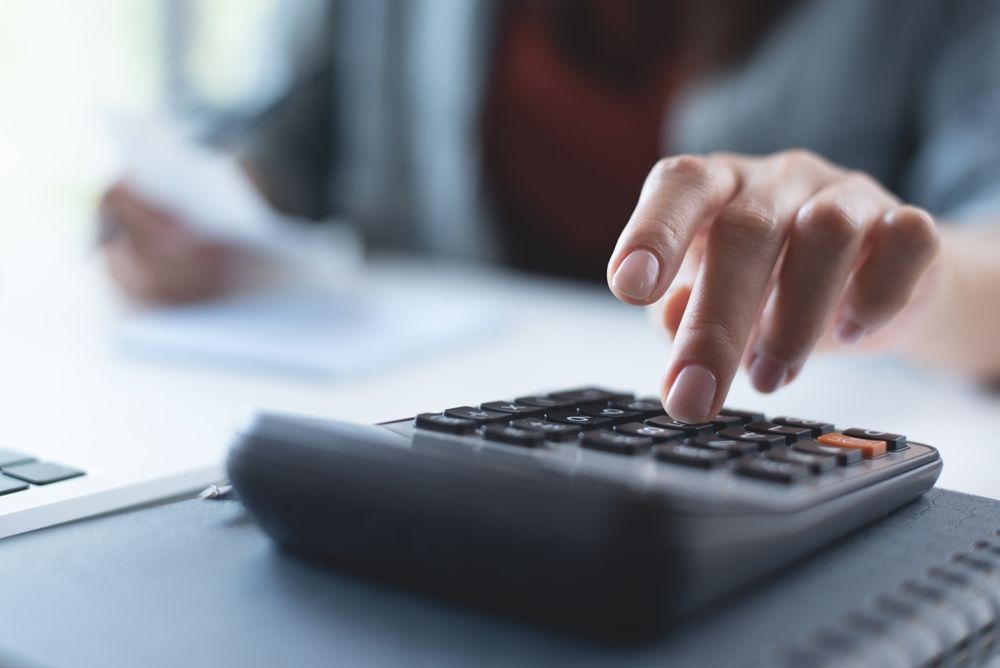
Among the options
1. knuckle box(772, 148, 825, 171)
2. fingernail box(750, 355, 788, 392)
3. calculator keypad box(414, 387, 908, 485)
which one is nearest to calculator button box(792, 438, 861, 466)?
calculator keypad box(414, 387, 908, 485)

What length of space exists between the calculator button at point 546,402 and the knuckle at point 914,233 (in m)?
0.18

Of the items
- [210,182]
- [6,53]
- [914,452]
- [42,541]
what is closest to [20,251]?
[210,182]

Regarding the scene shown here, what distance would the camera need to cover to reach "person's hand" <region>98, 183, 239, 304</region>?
91 centimetres

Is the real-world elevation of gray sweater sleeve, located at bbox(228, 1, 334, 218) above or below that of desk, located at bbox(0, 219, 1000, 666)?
above

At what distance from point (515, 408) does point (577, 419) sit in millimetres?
24

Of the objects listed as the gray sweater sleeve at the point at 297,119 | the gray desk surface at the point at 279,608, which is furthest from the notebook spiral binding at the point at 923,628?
the gray sweater sleeve at the point at 297,119

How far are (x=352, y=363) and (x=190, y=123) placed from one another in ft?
2.49

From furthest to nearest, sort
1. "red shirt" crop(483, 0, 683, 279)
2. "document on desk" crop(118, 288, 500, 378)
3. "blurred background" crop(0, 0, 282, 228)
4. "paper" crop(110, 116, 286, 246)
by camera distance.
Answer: "blurred background" crop(0, 0, 282, 228)
"red shirt" crop(483, 0, 683, 279)
"paper" crop(110, 116, 286, 246)
"document on desk" crop(118, 288, 500, 378)

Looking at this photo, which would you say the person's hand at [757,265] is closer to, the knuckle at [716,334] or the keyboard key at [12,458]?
the knuckle at [716,334]

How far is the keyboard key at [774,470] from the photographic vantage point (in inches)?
10.7

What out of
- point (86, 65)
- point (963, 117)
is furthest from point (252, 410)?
point (86, 65)

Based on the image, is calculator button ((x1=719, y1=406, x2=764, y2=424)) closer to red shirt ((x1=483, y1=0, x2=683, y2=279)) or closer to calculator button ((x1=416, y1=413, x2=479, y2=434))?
calculator button ((x1=416, y1=413, x2=479, y2=434))

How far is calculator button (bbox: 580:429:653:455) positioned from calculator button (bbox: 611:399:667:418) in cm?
5

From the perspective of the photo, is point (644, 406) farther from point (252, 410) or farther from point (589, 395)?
point (252, 410)
